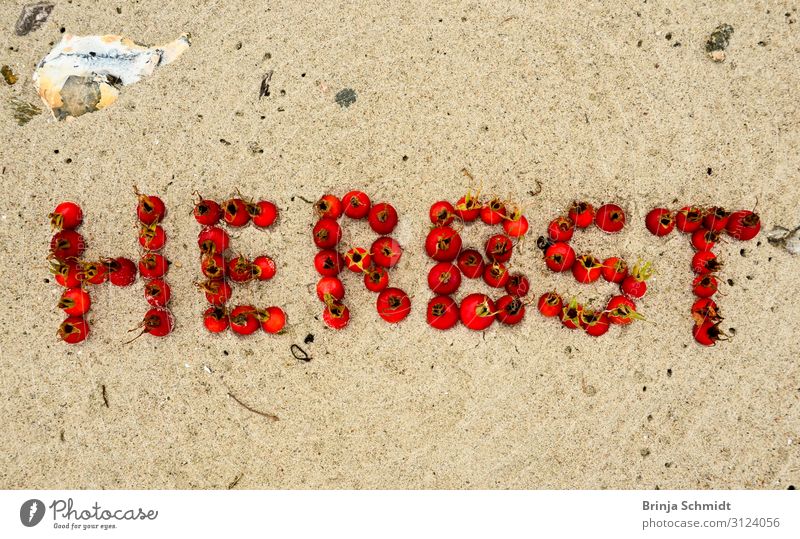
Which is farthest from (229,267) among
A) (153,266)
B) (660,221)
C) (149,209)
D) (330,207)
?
(660,221)

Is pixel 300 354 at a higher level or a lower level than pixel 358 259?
lower

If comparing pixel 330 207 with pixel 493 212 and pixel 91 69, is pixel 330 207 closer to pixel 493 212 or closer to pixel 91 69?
pixel 493 212

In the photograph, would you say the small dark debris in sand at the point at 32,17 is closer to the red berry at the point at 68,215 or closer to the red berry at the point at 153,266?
the red berry at the point at 68,215

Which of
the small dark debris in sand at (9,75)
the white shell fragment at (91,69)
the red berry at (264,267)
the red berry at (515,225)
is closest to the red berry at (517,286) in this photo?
the red berry at (515,225)

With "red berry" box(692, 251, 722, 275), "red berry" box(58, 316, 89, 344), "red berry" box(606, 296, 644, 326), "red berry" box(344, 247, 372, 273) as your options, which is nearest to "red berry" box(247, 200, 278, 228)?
"red berry" box(344, 247, 372, 273)

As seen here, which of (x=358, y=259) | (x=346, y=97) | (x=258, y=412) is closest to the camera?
(x=358, y=259)
